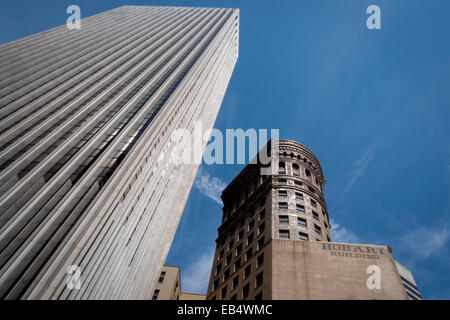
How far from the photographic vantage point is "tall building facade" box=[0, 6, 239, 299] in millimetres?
21391

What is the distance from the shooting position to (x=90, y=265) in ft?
74.6

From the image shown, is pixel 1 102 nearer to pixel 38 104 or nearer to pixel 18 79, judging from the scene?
pixel 38 104

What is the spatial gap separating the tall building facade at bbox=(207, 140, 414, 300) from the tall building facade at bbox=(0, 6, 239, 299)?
1268 centimetres

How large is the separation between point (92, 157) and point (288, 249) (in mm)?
26824

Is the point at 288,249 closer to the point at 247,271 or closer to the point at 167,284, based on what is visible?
the point at 247,271

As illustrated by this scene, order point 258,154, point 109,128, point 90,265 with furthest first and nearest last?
point 258,154 < point 109,128 < point 90,265

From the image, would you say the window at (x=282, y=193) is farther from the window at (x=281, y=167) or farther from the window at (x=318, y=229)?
the window at (x=318, y=229)

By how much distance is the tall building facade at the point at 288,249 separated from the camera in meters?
32.7

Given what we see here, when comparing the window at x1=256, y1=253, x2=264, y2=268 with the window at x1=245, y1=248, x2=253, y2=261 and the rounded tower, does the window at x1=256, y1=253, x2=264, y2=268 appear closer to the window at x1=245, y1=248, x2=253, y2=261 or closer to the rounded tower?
the window at x1=245, y1=248, x2=253, y2=261

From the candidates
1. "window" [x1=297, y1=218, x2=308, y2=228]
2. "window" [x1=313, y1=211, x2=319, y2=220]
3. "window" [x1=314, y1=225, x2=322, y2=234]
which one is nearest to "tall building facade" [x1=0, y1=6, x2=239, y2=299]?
"window" [x1=297, y1=218, x2=308, y2=228]

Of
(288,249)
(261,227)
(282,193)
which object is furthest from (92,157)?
(282,193)

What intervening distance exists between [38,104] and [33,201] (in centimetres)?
2125

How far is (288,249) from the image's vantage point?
36781mm
